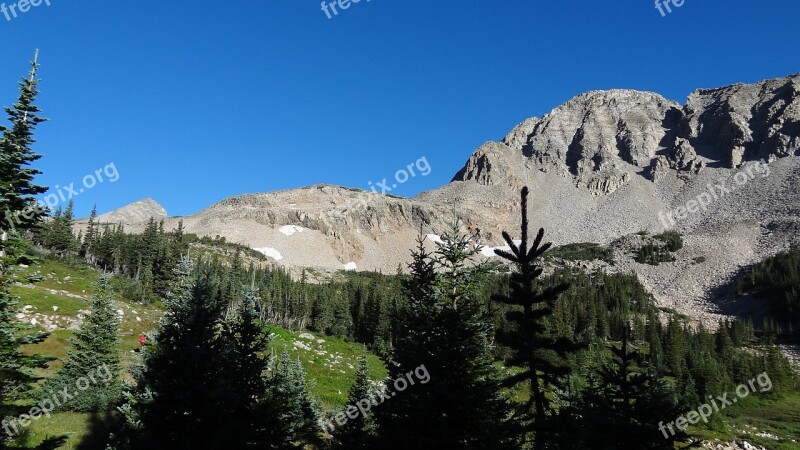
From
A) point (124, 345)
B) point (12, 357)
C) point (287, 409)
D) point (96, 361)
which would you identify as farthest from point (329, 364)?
point (12, 357)

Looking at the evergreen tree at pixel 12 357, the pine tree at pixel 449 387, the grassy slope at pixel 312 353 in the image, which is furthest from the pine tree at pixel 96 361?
the pine tree at pixel 449 387

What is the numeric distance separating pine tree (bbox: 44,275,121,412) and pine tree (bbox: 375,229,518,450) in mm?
21200

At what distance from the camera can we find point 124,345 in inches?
1789

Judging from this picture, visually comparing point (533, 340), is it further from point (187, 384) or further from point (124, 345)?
point (124, 345)

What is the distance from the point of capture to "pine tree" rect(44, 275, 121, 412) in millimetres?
27391

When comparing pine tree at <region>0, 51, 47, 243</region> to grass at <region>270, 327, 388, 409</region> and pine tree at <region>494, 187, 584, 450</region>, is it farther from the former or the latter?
grass at <region>270, 327, 388, 409</region>

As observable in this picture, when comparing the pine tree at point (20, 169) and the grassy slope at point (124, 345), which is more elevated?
the pine tree at point (20, 169)

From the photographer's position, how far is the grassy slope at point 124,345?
26078 mm

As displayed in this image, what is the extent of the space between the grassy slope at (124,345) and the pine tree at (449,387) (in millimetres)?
15676

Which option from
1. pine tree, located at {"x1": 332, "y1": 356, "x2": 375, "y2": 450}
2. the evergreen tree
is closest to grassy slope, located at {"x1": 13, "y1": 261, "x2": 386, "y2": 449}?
pine tree, located at {"x1": 332, "y1": 356, "x2": 375, "y2": 450}

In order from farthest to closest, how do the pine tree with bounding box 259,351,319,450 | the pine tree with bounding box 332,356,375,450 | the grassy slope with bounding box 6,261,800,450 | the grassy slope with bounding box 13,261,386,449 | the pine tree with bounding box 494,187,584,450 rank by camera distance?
the grassy slope with bounding box 6,261,800,450
the grassy slope with bounding box 13,261,386,449
the pine tree with bounding box 332,356,375,450
the pine tree with bounding box 259,351,319,450
the pine tree with bounding box 494,187,584,450

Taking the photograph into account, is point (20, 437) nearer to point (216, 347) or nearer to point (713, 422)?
point (216, 347)

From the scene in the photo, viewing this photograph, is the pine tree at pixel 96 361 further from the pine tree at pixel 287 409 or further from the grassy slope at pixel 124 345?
the pine tree at pixel 287 409

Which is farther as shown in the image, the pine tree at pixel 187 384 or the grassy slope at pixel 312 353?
the grassy slope at pixel 312 353
